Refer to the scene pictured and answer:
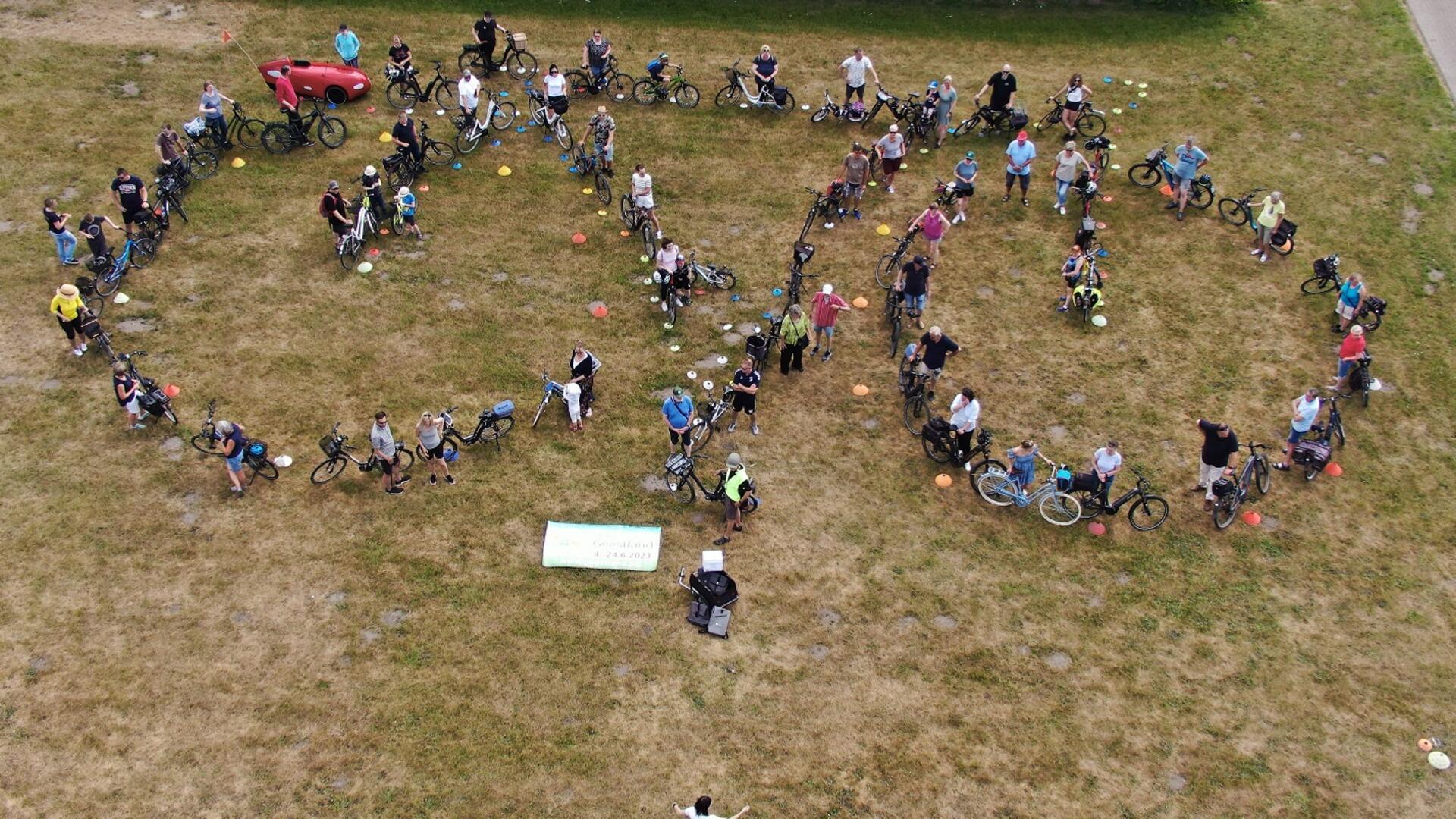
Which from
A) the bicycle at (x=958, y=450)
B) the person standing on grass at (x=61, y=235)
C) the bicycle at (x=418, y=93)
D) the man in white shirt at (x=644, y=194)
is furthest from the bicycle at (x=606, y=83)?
the bicycle at (x=958, y=450)

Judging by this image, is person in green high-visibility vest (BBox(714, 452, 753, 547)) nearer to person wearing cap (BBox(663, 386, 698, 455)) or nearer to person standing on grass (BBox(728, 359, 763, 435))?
person wearing cap (BBox(663, 386, 698, 455))

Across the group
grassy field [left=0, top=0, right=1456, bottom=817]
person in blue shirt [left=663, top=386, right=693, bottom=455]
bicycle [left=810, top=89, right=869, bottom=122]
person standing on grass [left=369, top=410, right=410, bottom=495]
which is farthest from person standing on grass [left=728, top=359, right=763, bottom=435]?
bicycle [left=810, top=89, right=869, bottom=122]

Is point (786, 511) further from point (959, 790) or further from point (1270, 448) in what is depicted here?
point (1270, 448)

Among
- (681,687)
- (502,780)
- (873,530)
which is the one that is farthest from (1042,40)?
(502,780)

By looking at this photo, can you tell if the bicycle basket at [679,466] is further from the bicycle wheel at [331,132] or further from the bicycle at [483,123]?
the bicycle wheel at [331,132]

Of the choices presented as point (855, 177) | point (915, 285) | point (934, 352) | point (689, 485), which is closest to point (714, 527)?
point (689, 485)

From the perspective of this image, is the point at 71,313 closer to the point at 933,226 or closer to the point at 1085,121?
the point at 933,226
